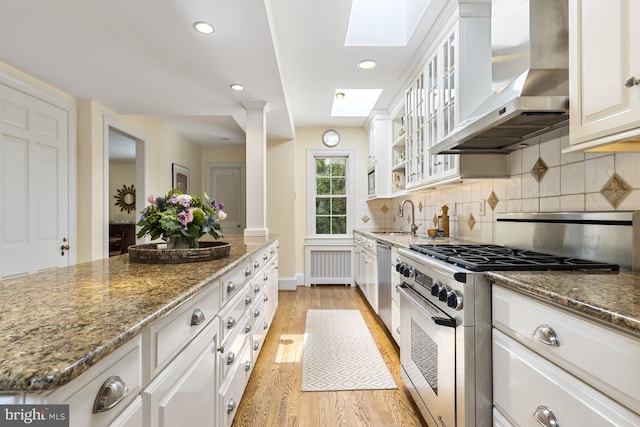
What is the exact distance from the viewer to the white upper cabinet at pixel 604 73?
0.93 metres

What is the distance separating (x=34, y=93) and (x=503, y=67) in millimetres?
3453

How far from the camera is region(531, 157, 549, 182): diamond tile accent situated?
1.77 metres

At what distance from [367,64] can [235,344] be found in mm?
2587

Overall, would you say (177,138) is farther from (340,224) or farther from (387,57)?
(387,57)

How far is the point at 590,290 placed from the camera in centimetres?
93

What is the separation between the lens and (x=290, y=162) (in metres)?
5.07

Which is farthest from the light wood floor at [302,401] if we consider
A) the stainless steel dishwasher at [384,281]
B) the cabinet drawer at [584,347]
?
the cabinet drawer at [584,347]

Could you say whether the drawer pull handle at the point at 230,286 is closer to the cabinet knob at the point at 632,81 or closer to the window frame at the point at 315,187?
the cabinet knob at the point at 632,81

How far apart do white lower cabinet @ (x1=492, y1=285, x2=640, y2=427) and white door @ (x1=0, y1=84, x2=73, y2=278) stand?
330 cm

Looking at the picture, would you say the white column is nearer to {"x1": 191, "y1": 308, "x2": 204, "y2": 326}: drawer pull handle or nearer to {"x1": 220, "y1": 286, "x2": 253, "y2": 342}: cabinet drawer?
{"x1": 220, "y1": 286, "x2": 253, "y2": 342}: cabinet drawer

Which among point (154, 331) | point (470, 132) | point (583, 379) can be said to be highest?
point (470, 132)

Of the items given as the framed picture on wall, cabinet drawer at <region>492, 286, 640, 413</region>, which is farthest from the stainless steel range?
the framed picture on wall

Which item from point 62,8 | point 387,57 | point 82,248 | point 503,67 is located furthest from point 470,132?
point 82,248

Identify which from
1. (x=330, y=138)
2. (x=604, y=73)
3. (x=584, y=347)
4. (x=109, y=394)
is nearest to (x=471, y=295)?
(x=584, y=347)
